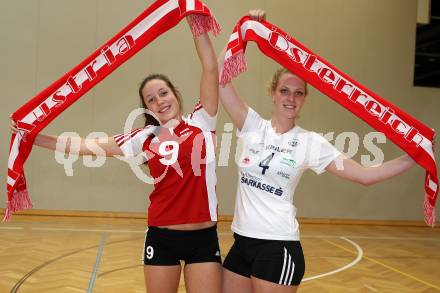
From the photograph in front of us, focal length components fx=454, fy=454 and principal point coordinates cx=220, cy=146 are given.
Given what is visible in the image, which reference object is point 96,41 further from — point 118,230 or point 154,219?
point 154,219

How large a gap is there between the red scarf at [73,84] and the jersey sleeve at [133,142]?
0.54 m

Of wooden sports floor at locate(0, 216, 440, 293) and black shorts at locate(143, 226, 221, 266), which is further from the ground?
black shorts at locate(143, 226, 221, 266)

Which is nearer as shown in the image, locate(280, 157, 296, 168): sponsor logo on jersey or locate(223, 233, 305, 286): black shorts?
locate(223, 233, 305, 286): black shorts

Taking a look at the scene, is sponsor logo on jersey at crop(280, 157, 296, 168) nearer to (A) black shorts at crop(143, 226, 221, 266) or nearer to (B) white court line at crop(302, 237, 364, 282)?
(A) black shorts at crop(143, 226, 221, 266)

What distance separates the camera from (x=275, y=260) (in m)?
2.33

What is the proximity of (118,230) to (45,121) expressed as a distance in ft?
16.7

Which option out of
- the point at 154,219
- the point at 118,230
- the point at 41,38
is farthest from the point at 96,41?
the point at 154,219

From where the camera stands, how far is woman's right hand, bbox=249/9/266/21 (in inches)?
115

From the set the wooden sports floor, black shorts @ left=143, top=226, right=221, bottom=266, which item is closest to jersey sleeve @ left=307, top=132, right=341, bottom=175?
black shorts @ left=143, top=226, right=221, bottom=266

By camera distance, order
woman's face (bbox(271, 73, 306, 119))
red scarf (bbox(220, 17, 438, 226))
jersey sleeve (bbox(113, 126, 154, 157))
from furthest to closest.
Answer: red scarf (bbox(220, 17, 438, 226)), jersey sleeve (bbox(113, 126, 154, 157)), woman's face (bbox(271, 73, 306, 119))

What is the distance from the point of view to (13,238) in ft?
21.9

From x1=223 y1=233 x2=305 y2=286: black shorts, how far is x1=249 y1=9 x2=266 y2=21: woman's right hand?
1.42 meters

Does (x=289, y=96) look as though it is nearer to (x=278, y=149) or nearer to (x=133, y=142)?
(x=278, y=149)

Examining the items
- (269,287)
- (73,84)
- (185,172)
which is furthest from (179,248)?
(73,84)
